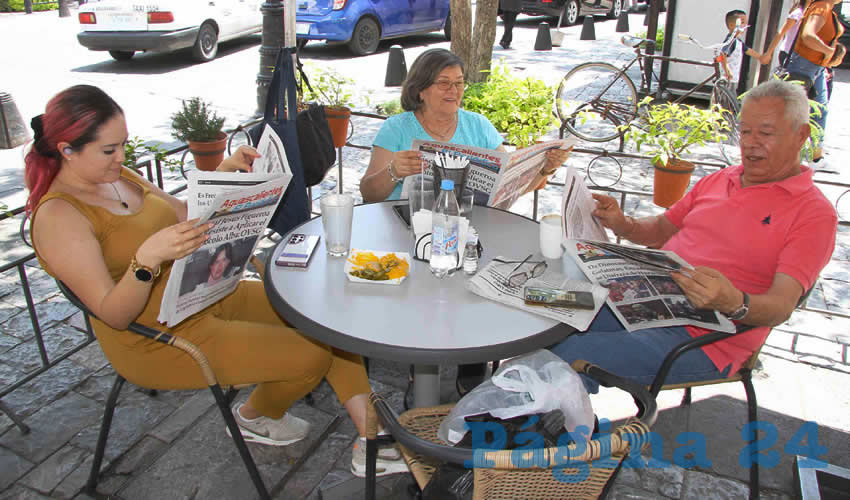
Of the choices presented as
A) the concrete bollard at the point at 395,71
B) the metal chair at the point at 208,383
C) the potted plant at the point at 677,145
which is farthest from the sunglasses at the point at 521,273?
the concrete bollard at the point at 395,71

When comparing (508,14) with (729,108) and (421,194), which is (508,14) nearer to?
(729,108)

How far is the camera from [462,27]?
5.97 metres

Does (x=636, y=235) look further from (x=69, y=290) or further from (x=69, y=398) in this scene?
(x=69, y=398)

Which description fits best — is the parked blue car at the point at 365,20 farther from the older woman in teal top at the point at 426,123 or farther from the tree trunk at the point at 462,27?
the older woman in teal top at the point at 426,123

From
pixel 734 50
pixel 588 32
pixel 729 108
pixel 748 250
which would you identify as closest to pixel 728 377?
pixel 748 250

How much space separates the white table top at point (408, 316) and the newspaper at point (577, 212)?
0.43ft

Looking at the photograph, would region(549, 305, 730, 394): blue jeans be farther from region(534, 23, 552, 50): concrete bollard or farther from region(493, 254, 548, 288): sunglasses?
region(534, 23, 552, 50): concrete bollard

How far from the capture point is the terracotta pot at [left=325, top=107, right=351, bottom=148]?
4.67 m

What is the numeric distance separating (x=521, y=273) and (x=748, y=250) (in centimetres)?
89

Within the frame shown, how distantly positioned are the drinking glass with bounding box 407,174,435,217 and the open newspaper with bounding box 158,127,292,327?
0.54 m

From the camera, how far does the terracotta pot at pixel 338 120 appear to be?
184 inches

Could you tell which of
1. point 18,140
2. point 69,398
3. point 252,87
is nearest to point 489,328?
point 69,398

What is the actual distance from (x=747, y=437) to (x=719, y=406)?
0.76 feet

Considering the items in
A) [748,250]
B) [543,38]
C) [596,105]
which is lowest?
[748,250]
